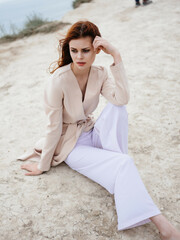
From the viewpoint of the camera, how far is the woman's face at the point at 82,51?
1.73 meters

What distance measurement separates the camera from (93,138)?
2197mm

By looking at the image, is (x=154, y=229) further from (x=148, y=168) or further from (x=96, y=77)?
(x=96, y=77)

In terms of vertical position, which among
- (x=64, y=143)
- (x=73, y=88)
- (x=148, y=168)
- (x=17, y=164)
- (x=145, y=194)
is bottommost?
(x=148, y=168)

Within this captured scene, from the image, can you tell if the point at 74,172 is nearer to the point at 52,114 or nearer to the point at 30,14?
the point at 52,114

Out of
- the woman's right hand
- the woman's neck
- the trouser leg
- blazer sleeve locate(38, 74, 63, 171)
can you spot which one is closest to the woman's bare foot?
the trouser leg

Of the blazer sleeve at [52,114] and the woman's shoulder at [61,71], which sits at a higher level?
the woman's shoulder at [61,71]

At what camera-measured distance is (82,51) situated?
178 cm

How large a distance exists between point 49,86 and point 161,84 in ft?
8.25

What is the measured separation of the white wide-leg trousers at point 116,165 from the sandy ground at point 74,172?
222 millimetres

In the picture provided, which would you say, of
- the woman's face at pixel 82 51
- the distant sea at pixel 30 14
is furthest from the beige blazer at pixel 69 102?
the distant sea at pixel 30 14

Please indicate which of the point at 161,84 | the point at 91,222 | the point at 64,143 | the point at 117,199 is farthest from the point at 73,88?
the point at 161,84

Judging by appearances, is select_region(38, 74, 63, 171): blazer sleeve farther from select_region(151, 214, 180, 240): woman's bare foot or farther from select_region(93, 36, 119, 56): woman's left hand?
select_region(151, 214, 180, 240): woman's bare foot

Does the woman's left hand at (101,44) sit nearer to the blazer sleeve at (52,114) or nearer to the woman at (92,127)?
the woman at (92,127)

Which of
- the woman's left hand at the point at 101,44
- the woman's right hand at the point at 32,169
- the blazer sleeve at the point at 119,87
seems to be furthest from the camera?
the woman's right hand at the point at 32,169
